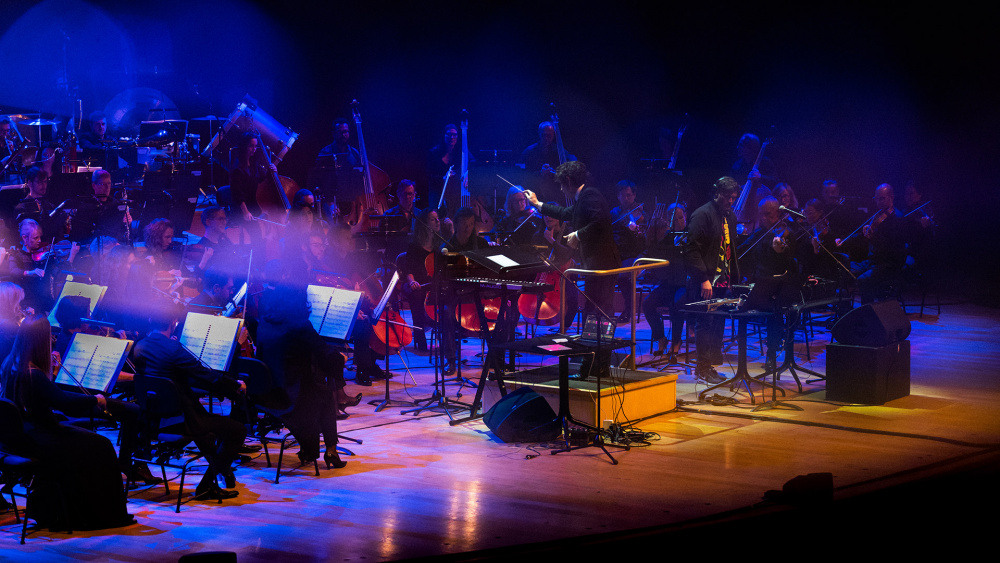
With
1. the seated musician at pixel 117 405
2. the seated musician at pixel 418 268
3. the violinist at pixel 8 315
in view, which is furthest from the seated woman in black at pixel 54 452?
the seated musician at pixel 418 268

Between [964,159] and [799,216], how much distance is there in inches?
222

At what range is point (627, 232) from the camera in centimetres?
869

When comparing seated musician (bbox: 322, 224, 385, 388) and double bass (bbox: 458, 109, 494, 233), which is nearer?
seated musician (bbox: 322, 224, 385, 388)

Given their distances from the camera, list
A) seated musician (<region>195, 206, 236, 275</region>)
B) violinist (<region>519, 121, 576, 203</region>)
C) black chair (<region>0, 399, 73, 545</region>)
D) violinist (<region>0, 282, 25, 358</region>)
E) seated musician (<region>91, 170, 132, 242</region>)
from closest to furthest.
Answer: black chair (<region>0, 399, 73, 545</region>), violinist (<region>0, 282, 25, 358</region>), seated musician (<region>195, 206, 236, 275</region>), seated musician (<region>91, 170, 132, 242</region>), violinist (<region>519, 121, 576, 203</region>)

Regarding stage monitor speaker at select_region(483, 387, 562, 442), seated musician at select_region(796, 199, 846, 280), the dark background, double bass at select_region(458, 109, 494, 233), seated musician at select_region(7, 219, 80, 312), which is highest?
the dark background

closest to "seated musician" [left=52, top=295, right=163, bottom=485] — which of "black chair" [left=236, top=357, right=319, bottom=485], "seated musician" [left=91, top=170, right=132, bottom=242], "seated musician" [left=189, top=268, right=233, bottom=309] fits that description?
"black chair" [left=236, top=357, right=319, bottom=485]

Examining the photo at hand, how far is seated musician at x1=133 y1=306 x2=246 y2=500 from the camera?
446 centimetres

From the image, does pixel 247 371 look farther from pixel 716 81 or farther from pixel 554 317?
pixel 716 81

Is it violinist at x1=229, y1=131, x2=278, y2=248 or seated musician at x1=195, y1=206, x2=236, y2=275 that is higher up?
violinist at x1=229, y1=131, x2=278, y2=248

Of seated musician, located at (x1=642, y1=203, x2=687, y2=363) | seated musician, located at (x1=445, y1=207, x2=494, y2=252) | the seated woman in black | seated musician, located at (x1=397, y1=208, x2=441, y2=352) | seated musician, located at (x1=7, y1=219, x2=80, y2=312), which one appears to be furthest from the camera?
seated musician, located at (x1=397, y1=208, x2=441, y2=352)

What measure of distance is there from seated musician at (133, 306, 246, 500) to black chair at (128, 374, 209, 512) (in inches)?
2.5

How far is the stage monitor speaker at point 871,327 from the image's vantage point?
6266 millimetres

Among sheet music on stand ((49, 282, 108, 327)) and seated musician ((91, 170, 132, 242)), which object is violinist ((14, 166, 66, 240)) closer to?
seated musician ((91, 170, 132, 242))

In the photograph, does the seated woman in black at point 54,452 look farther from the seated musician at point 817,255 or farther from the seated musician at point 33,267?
the seated musician at point 817,255
